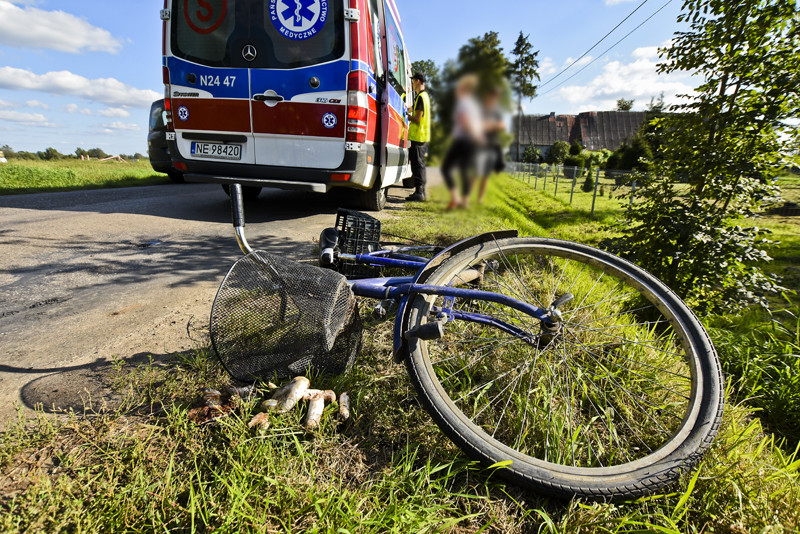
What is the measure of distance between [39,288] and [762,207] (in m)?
5.94

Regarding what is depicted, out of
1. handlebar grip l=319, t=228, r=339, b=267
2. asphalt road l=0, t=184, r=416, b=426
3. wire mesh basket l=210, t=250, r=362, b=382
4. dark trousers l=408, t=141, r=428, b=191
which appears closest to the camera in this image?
dark trousers l=408, t=141, r=428, b=191

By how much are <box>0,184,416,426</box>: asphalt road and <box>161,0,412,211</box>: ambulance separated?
907 millimetres

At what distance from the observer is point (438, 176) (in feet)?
2.18

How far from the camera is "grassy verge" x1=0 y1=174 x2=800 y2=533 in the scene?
45.7 inches

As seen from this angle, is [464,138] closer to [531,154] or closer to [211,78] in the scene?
[531,154]

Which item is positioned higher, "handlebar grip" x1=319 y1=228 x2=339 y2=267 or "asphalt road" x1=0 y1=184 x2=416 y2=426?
"handlebar grip" x1=319 y1=228 x2=339 y2=267

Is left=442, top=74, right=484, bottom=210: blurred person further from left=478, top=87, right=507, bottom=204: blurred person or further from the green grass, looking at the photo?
the green grass

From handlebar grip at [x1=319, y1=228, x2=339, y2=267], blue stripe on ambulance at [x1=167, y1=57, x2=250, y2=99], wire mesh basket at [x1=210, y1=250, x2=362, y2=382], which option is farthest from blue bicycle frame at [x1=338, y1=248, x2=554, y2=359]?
blue stripe on ambulance at [x1=167, y1=57, x2=250, y2=99]

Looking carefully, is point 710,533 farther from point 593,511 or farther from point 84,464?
point 84,464

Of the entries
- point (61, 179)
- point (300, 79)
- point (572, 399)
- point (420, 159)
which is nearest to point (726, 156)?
point (572, 399)

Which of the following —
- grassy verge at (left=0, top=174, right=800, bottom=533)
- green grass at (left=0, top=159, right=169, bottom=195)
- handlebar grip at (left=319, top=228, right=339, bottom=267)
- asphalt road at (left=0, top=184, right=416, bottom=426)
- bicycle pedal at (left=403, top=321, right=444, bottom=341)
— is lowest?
grassy verge at (left=0, top=174, right=800, bottom=533)

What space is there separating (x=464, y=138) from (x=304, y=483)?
1.22 meters

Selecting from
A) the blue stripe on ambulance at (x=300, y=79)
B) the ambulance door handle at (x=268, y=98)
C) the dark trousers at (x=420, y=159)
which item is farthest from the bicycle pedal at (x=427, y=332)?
the ambulance door handle at (x=268, y=98)

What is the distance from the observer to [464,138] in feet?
1.93
